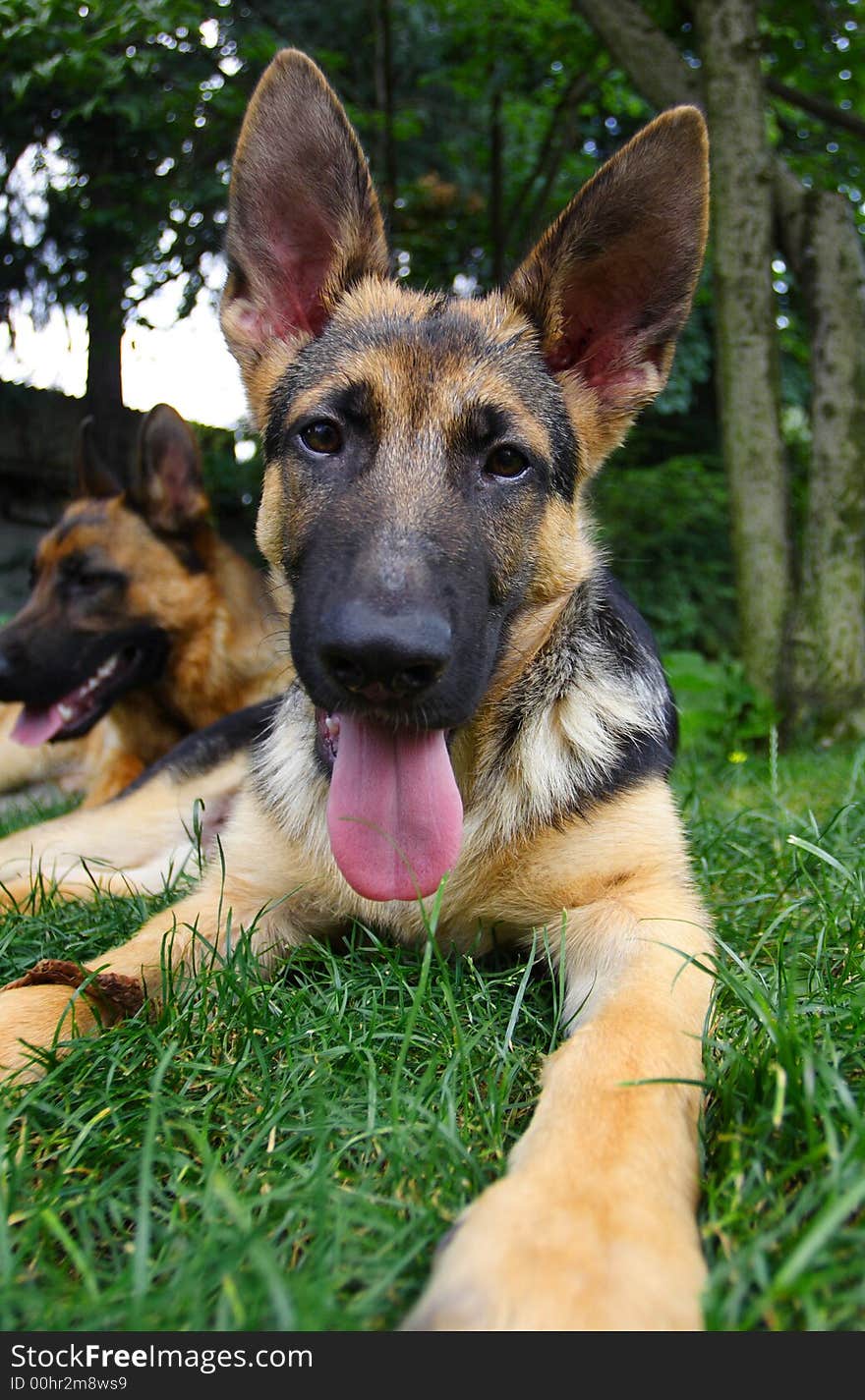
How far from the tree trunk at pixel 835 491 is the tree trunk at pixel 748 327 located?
189mm

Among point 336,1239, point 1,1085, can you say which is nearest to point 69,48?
point 1,1085

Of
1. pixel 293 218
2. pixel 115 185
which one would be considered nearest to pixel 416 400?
pixel 293 218

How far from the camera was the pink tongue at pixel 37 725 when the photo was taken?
5777 millimetres

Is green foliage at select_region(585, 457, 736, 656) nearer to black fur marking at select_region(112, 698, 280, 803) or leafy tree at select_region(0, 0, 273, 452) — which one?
leafy tree at select_region(0, 0, 273, 452)

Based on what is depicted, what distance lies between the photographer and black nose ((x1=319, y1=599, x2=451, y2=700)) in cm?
207

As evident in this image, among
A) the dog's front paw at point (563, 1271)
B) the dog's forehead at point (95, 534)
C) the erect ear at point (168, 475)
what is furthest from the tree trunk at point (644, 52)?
the dog's front paw at point (563, 1271)

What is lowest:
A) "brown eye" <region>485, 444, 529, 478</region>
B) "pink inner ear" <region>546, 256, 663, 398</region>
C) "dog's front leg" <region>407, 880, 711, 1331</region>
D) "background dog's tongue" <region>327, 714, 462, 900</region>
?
"dog's front leg" <region>407, 880, 711, 1331</region>

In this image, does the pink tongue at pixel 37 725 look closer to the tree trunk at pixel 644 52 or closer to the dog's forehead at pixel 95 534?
the dog's forehead at pixel 95 534

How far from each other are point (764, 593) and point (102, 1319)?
22.2ft

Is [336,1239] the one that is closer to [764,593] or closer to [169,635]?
[169,635]

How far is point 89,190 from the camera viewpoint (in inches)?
406

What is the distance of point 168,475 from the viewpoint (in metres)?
6.07

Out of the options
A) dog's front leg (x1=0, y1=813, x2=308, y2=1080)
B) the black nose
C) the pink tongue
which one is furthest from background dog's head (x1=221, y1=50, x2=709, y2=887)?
the pink tongue

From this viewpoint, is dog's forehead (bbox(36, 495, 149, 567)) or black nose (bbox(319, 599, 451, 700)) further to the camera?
dog's forehead (bbox(36, 495, 149, 567))
